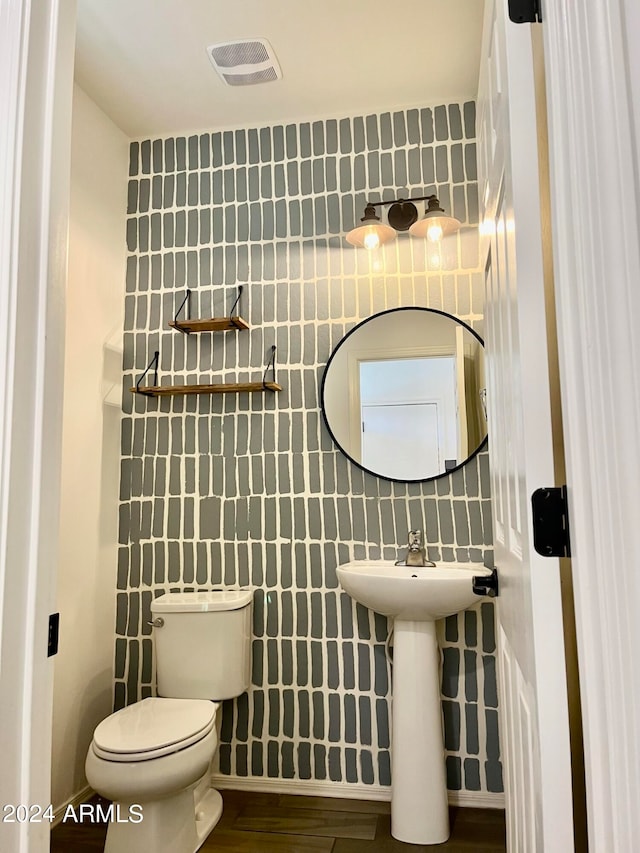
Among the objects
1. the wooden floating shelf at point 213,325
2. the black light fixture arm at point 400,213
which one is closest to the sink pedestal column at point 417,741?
the wooden floating shelf at point 213,325

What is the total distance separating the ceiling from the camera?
203cm

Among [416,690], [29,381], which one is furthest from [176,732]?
[29,381]

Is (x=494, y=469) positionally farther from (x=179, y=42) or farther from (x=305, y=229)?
(x=179, y=42)

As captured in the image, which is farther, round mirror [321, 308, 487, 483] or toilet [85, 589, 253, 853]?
round mirror [321, 308, 487, 483]

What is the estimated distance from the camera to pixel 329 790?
235cm

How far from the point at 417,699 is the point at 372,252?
175cm

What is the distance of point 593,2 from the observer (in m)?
0.62

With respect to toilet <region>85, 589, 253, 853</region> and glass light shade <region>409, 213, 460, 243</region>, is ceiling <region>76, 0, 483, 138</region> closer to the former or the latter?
glass light shade <region>409, 213, 460, 243</region>

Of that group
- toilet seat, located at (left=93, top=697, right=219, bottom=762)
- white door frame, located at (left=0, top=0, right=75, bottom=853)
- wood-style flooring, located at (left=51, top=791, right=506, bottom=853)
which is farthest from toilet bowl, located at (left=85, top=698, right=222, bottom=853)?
white door frame, located at (left=0, top=0, right=75, bottom=853)

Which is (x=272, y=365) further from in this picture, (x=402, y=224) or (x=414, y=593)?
(x=414, y=593)

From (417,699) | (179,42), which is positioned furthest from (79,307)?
(417,699)

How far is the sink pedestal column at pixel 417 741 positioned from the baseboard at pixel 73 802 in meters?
1.15

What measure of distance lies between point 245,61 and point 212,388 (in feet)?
4.13

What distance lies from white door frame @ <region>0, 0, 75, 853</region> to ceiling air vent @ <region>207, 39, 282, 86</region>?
134 centimetres
